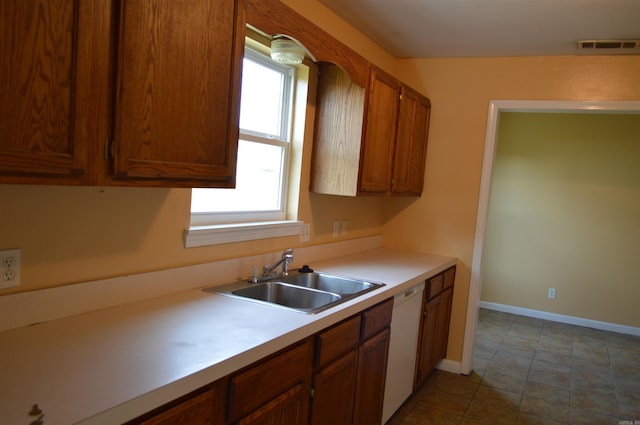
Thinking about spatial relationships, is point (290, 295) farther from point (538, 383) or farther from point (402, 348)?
point (538, 383)

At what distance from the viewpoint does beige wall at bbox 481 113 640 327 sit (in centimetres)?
490

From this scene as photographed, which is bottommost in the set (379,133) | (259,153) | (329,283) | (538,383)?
(538,383)

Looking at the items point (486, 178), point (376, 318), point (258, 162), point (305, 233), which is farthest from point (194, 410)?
point (486, 178)

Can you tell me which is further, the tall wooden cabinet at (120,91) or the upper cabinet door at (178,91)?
the upper cabinet door at (178,91)

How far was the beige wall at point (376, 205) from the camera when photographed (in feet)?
4.78

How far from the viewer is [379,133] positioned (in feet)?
9.54

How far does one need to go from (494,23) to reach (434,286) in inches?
67.5

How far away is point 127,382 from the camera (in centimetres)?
112

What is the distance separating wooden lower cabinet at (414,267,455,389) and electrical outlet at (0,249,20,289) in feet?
7.52

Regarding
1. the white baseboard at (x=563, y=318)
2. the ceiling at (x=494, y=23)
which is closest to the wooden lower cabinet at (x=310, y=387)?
the ceiling at (x=494, y=23)

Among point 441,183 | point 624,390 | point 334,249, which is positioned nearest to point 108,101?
point 334,249

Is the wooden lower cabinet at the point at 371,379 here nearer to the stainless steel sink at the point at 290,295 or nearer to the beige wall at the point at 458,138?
the stainless steel sink at the point at 290,295

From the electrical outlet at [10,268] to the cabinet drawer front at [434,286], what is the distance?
2.31 m

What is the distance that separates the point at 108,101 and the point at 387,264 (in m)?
2.20
